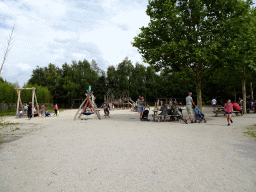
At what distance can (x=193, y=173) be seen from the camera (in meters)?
4.20

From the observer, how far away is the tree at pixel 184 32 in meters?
15.9

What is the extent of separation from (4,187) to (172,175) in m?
3.10

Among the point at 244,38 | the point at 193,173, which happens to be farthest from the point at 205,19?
the point at 193,173

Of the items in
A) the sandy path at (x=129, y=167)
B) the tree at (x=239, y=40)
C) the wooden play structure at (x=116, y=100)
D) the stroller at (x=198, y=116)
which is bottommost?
the sandy path at (x=129, y=167)

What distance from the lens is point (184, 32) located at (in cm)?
1722

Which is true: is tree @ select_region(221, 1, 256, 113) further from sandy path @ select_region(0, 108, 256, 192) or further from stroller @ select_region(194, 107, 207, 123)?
sandy path @ select_region(0, 108, 256, 192)

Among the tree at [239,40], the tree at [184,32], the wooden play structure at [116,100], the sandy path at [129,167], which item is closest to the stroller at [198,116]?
the tree at [184,32]

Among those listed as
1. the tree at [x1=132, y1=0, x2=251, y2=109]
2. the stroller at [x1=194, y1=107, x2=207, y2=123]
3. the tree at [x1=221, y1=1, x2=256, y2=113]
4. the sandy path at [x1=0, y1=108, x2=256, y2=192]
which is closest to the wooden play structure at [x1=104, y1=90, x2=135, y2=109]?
the tree at [x1=132, y1=0, x2=251, y2=109]

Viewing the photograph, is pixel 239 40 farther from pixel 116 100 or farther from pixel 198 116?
pixel 116 100

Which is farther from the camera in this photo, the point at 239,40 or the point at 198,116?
the point at 239,40

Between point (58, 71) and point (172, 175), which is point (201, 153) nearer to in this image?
point (172, 175)

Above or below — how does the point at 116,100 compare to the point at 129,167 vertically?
above

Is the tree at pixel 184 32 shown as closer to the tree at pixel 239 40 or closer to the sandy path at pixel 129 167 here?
the tree at pixel 239 40

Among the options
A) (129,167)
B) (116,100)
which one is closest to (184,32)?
(129,167)
